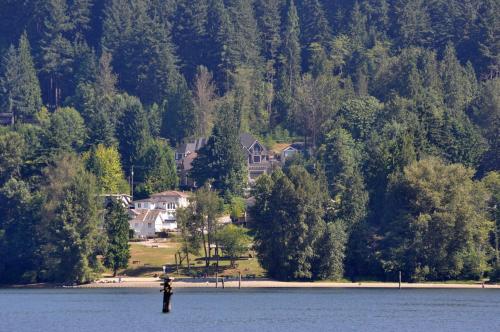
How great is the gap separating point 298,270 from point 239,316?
1106 inches

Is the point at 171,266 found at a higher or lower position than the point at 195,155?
lower

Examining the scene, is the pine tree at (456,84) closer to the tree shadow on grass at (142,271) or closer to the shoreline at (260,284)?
the shoreline at (260,284)

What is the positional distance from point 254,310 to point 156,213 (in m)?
56.3

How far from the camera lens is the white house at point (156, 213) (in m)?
163

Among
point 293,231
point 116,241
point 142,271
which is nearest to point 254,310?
point 293,231

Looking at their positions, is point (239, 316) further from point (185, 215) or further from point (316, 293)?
point (185, 215)

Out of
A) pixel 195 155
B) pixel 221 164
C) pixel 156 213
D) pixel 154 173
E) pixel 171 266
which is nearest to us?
pixel 171 266

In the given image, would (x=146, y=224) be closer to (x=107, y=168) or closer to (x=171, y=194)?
(x=171, y=194)

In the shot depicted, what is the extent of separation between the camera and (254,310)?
110000 millimetres

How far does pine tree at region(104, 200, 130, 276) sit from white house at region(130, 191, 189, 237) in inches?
670

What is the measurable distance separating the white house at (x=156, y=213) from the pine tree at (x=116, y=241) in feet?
55.9

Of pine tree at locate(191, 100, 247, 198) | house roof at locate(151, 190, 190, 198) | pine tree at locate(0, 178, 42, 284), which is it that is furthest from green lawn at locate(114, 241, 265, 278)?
pine tree at locate(191, 100, 247, 198)

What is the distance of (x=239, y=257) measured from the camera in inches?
5640

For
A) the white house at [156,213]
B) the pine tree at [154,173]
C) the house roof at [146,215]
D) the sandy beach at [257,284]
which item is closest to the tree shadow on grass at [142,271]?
the sandy beach at [257,284]
